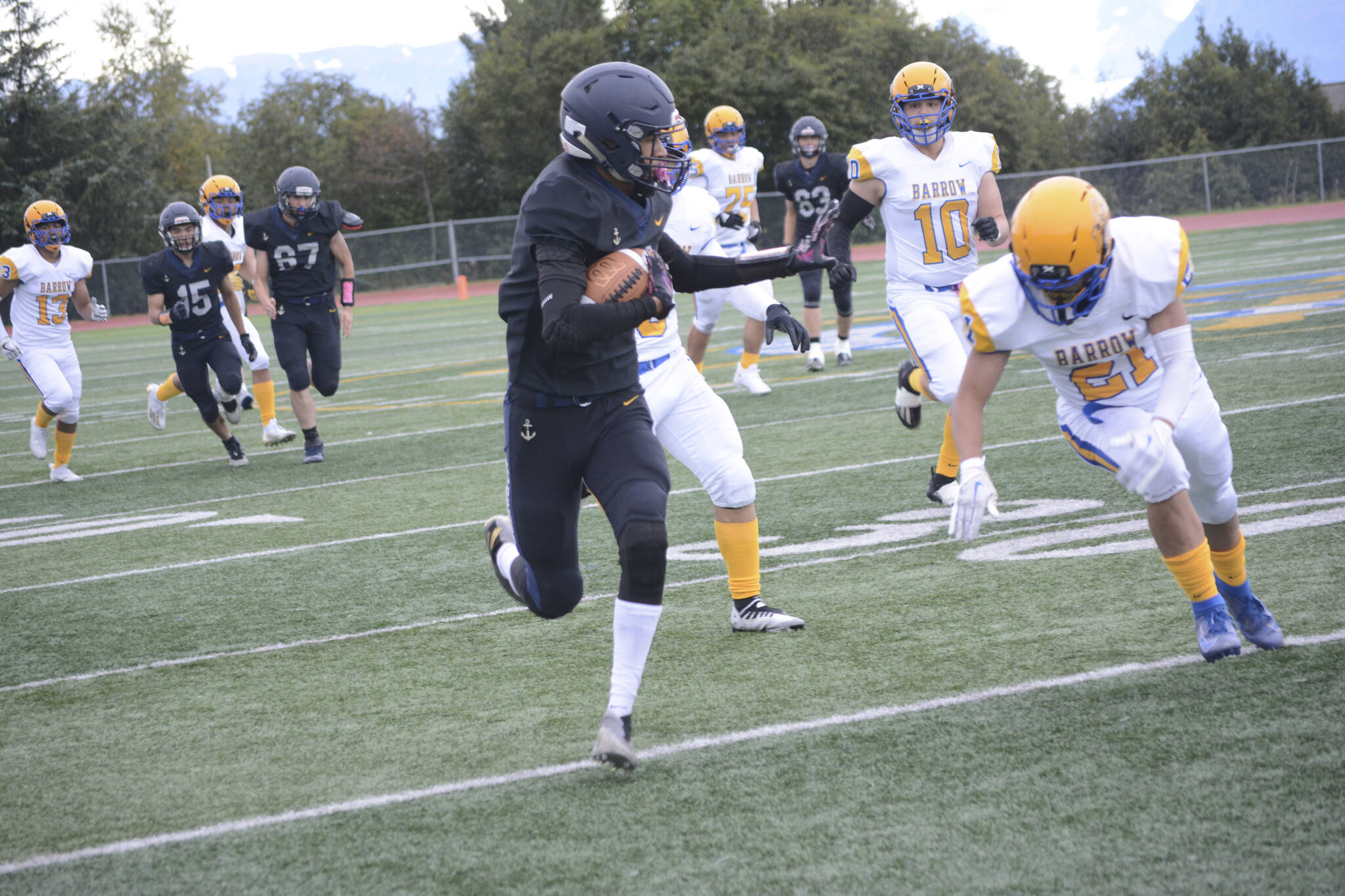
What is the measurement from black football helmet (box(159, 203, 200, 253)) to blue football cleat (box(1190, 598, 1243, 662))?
812 centimetres

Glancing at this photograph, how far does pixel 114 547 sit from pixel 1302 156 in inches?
1335

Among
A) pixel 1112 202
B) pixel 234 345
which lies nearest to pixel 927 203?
pixel 234 345

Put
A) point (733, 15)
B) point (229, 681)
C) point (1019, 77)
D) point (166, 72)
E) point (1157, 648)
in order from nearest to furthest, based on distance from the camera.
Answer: point (1157, 648) < point (229, 681) < point (733, 15) < point (1019, 77) < point (166, 72)

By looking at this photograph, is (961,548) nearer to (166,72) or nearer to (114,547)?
(114,547)

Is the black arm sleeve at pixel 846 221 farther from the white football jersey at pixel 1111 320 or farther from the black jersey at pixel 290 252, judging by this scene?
the black jersey at pixel 290 252

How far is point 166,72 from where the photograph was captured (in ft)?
180

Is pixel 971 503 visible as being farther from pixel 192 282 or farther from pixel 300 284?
pixel 192 282

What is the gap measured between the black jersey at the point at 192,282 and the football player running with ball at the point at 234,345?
0.70 ft

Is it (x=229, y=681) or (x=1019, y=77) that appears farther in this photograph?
(x=1019, y=77)

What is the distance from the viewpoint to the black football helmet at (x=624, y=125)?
3598mm

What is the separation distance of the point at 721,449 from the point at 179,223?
647 cm

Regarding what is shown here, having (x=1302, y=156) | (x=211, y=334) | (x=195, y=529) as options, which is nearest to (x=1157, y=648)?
(x=195, y=529)

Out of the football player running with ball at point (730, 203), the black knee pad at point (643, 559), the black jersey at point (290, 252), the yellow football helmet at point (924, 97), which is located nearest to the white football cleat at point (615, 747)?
the black knee pad at point (643, 559)

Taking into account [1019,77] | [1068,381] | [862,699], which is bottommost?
[862,699]
